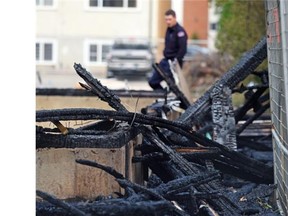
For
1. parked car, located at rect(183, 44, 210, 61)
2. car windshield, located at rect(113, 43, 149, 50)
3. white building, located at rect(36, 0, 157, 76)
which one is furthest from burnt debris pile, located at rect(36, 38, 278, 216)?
white building, located at rect(36, 0, 157, 76)

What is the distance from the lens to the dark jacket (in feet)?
53.0

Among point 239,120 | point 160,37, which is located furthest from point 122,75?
point 239,120

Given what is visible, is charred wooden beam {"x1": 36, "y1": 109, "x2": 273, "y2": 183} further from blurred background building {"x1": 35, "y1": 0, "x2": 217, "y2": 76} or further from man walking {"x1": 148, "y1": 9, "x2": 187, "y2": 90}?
blurred background building {"x1": 35, "y1": 0, "x2": 217, "y2": 76}

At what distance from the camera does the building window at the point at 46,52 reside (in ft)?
157

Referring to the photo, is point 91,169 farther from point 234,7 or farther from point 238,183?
A: point 234,7

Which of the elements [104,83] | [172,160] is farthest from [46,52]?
[172,160]

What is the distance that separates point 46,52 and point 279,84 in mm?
41298

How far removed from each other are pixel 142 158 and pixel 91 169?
29.7 inches

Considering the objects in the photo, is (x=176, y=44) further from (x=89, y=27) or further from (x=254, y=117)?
(x=89, y=27)

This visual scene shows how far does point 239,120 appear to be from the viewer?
1068cm

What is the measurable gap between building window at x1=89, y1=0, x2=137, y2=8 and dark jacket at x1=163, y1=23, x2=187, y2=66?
32117 millimetres

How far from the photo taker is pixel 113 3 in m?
48.7

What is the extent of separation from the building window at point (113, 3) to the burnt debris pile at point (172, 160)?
1566 inches
